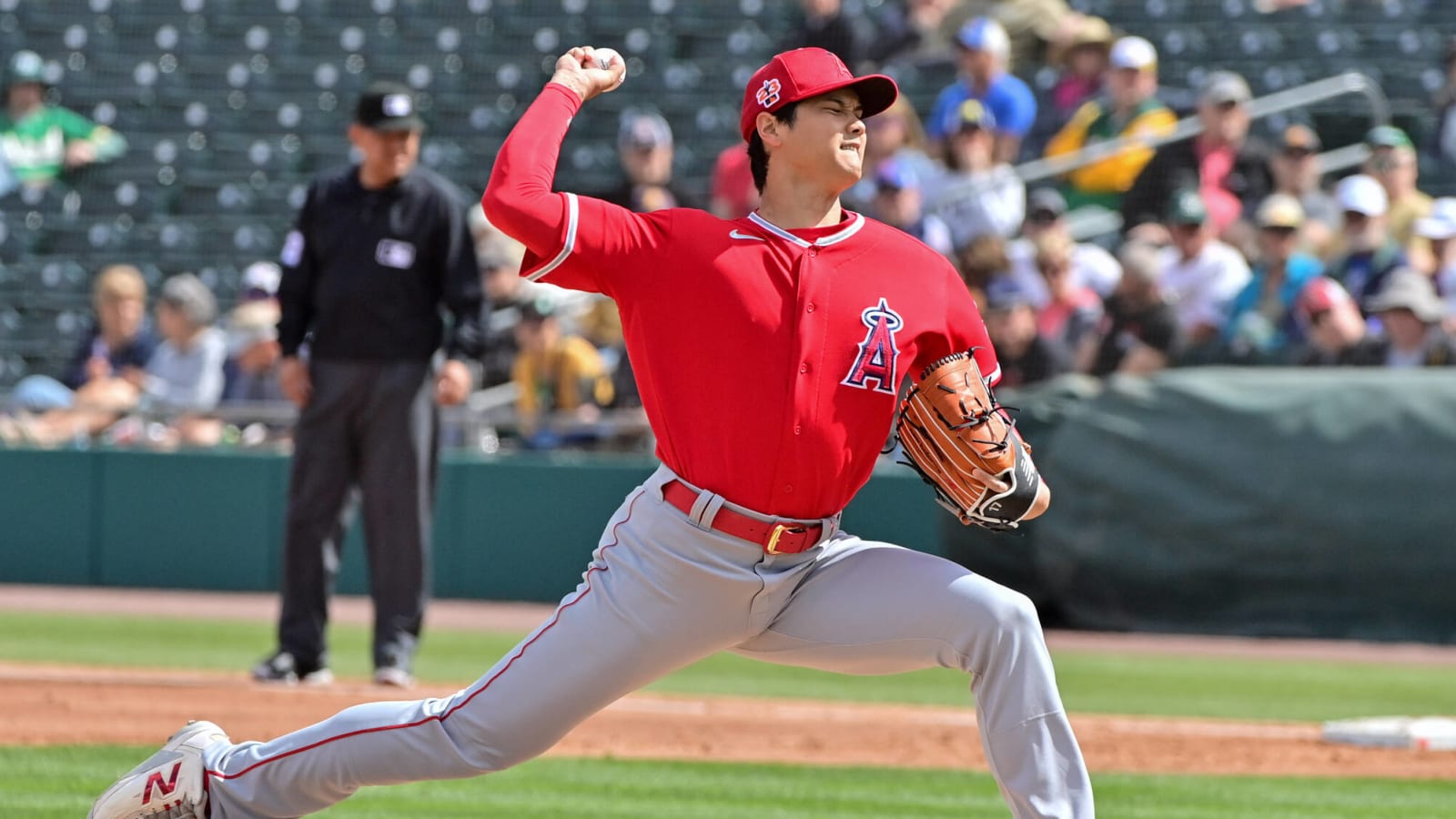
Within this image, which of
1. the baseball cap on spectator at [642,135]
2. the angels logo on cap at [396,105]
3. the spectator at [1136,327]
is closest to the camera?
the angels logo on cap at [396,105]

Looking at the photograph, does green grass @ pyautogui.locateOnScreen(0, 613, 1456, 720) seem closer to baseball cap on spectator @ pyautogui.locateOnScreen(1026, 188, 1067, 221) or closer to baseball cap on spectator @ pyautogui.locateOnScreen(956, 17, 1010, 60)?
baseball cap on spectator @ pyautogui.locateOnScreen(1026, 188, 1067, 221)

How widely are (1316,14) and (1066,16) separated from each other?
1.88m

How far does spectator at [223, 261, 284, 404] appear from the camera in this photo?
12414mm

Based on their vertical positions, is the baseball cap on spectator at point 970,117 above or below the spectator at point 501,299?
above

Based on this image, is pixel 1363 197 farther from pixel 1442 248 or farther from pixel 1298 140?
pixel 1298 140

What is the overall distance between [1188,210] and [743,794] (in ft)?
22.0

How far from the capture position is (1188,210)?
11648mm

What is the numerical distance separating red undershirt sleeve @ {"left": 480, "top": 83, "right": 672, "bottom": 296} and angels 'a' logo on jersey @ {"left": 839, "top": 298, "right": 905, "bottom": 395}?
0.46 meters

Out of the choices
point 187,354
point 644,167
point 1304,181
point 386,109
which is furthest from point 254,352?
point 1304,181

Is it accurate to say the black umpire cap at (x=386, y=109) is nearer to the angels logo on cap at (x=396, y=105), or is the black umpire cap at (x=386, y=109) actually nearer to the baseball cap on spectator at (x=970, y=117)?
the angels logo on cap at (x=396, y=105)

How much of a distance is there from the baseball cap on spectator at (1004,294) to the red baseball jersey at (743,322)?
718 centimetres

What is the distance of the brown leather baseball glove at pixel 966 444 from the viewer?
412 cm

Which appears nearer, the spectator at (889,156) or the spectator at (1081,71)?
the spectator at (889,156)

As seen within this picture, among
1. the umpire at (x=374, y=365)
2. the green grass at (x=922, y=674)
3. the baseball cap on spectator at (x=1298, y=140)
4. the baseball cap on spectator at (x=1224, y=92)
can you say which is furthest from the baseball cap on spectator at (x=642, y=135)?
the umpire at (x=374, y=365)
